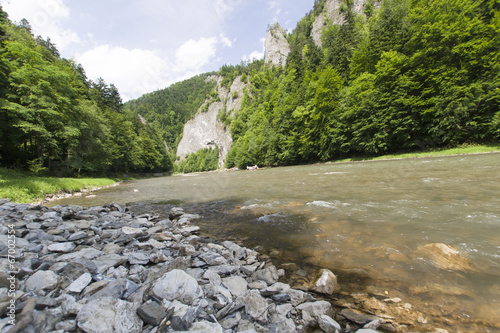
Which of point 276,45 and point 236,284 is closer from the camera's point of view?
point 236,284

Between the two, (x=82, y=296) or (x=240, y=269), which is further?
(x=240, y=269)

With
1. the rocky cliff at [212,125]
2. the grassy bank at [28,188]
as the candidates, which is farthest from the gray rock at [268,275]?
the rocky cliff at [212,125]

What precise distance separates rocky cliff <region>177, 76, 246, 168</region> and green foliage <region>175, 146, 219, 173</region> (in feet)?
11.5

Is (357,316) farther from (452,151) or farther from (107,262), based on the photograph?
(452,151)

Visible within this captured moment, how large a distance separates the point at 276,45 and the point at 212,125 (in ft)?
189

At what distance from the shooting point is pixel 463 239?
13.5ft

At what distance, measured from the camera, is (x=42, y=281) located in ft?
9.32

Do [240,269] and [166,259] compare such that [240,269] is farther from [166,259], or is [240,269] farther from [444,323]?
[444,323]

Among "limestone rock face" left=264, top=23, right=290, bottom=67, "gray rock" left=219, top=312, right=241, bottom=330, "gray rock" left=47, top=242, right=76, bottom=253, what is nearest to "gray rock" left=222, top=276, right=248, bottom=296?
"gray rock" left=219, top=312, right=241, bottom=330

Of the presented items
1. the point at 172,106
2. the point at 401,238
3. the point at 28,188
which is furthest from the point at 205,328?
the point at 172,106

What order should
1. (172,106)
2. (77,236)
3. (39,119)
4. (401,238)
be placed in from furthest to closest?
(172,106) < (39,119) < (77,236) < (401,238)

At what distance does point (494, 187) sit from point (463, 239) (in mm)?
6171

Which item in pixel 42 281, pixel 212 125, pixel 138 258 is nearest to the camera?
pixel 42 281

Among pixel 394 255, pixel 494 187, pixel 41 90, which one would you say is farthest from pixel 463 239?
pixel 41 90
